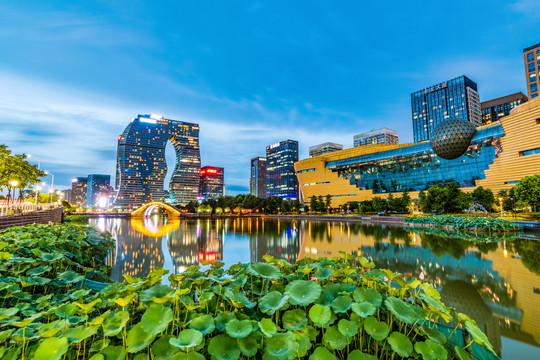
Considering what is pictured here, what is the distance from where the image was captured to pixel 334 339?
8.25 feet

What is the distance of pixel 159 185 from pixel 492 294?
171445 millimetres

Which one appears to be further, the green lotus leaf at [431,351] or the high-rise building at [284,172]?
the high-rise building at [284,172]

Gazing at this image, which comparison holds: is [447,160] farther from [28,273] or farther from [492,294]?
[28,273]

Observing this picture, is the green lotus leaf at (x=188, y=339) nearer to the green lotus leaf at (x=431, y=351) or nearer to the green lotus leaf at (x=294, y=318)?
the green lotus leaf at (x=294, y=318)

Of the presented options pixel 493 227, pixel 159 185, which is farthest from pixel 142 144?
pixel 493 227

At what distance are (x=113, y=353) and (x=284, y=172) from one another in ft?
620

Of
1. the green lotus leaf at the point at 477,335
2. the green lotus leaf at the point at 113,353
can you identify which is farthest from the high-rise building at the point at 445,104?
the green lotus leaf at the point at 113,353

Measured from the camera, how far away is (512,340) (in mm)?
5297

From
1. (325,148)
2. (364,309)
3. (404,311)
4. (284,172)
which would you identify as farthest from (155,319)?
(325,148)

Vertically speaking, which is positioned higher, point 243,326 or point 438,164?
point 438,164

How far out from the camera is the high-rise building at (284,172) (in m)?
186

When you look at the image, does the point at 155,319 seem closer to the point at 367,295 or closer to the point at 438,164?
the point at 367,295

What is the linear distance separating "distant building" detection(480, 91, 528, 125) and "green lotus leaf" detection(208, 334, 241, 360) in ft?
488

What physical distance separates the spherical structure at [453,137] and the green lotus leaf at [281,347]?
69.9 metres
